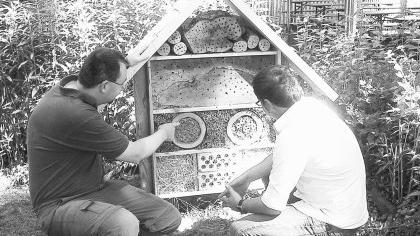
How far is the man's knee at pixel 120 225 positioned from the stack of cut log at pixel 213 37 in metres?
1.52

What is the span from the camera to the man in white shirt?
2992 millimetres

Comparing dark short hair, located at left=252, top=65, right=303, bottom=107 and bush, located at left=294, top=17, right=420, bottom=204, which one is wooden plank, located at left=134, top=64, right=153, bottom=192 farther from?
bush, located at left=294, top=17, right=420, bottom=204

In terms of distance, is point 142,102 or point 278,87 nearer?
point 278,87

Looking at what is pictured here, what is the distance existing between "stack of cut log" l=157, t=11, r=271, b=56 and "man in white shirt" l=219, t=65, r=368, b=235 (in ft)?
4.60

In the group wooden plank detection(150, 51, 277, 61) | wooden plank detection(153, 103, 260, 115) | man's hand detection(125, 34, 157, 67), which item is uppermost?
man's hand detection(125, 34, 157, 67)

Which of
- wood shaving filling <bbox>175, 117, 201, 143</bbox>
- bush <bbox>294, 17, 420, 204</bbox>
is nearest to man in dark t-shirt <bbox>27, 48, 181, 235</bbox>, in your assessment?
wood shaving filling <bbox>175, 117, 201, 143</bbox>

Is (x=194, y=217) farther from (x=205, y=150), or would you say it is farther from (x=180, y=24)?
(x=180, y=24)

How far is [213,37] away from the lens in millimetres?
4578

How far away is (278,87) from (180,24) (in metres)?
1.35

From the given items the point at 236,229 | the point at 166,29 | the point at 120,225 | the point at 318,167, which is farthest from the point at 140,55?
the point at 318,167

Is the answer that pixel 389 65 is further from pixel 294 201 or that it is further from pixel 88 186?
pixel 88 186

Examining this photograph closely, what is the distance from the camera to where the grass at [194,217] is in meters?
4.36

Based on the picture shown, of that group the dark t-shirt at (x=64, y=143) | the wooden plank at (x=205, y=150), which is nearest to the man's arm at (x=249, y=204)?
the dark t-shirt at (x=64, y=143)

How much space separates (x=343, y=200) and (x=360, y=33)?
3.28 m
